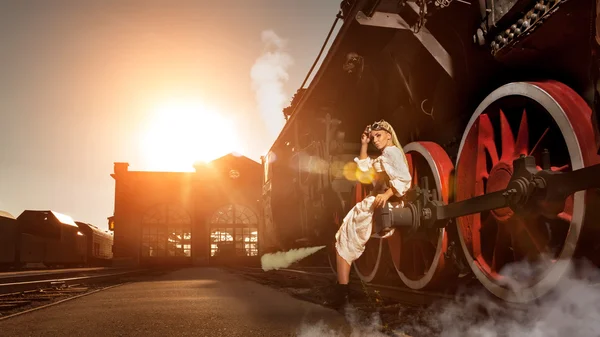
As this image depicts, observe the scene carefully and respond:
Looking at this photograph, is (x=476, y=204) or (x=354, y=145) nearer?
(x=476, y=204)

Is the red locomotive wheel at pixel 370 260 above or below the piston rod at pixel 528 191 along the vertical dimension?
below

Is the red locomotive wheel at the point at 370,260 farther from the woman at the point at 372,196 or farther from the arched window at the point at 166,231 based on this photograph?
the arched window at the point at 166,231

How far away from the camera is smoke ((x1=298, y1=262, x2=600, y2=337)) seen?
2.13 meters

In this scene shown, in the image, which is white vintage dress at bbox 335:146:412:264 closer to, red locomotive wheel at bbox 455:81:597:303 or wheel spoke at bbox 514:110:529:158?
red locomotive wheel at bbox 455:81:597:303

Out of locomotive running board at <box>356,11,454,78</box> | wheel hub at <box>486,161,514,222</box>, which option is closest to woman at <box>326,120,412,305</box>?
wheel hub at <box>486,161,514,222</box>

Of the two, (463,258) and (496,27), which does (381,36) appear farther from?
(463,258)

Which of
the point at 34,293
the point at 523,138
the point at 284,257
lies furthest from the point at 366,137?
the point at 284,257

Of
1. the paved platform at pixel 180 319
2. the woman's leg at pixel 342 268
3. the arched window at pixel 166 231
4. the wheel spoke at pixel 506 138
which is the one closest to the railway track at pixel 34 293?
the paved platform at pixel 180 319

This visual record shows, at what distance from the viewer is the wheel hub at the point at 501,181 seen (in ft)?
8.84

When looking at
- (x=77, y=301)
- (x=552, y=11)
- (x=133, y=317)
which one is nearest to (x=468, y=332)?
(x=552, y=11)

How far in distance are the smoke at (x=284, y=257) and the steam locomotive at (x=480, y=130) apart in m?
5.43

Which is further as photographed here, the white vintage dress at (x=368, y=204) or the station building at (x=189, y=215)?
the station building at (x=189, y=215)

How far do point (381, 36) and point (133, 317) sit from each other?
3.23 meters

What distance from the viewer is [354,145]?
6.24 metres
